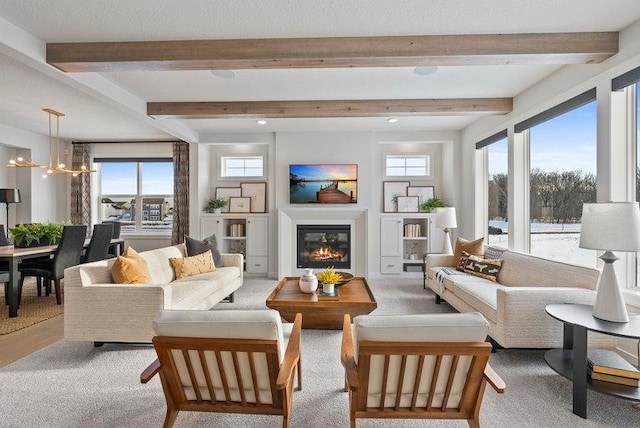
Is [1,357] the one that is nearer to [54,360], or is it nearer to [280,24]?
[54,360]

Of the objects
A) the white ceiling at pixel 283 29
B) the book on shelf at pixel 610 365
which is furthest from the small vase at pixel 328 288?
the white ceiling at pixel 283 29

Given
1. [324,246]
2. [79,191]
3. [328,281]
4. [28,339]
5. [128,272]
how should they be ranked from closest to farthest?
1. [128,272]
2. [28,339]
3. [328,281]
4. [324,246]
5. [79,191]

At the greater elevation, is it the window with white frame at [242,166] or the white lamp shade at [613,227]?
the window with white frame at [242,166]

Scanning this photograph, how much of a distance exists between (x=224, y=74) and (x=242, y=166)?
309 cm

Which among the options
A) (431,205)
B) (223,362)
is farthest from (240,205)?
(223,362)

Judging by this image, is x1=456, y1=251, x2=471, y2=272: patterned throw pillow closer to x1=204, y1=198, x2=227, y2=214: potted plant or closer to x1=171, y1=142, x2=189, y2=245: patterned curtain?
x1=204, y1=198, x2=227, y2=214: potted plant

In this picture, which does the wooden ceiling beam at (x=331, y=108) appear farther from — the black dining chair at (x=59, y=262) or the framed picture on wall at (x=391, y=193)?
the framed picture on wall at (x=391, y=193)

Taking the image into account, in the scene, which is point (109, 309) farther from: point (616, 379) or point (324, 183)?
point (324, 183)

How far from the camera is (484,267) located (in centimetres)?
392

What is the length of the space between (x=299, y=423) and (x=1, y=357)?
2627 mm

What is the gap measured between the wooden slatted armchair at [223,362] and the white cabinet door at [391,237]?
165 inches

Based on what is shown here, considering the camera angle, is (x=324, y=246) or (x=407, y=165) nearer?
(x=324, y=246)

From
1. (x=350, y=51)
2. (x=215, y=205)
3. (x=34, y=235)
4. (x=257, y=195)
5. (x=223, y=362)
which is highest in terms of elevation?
(x=350, y=51)

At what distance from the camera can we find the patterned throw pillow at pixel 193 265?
3969 mm
